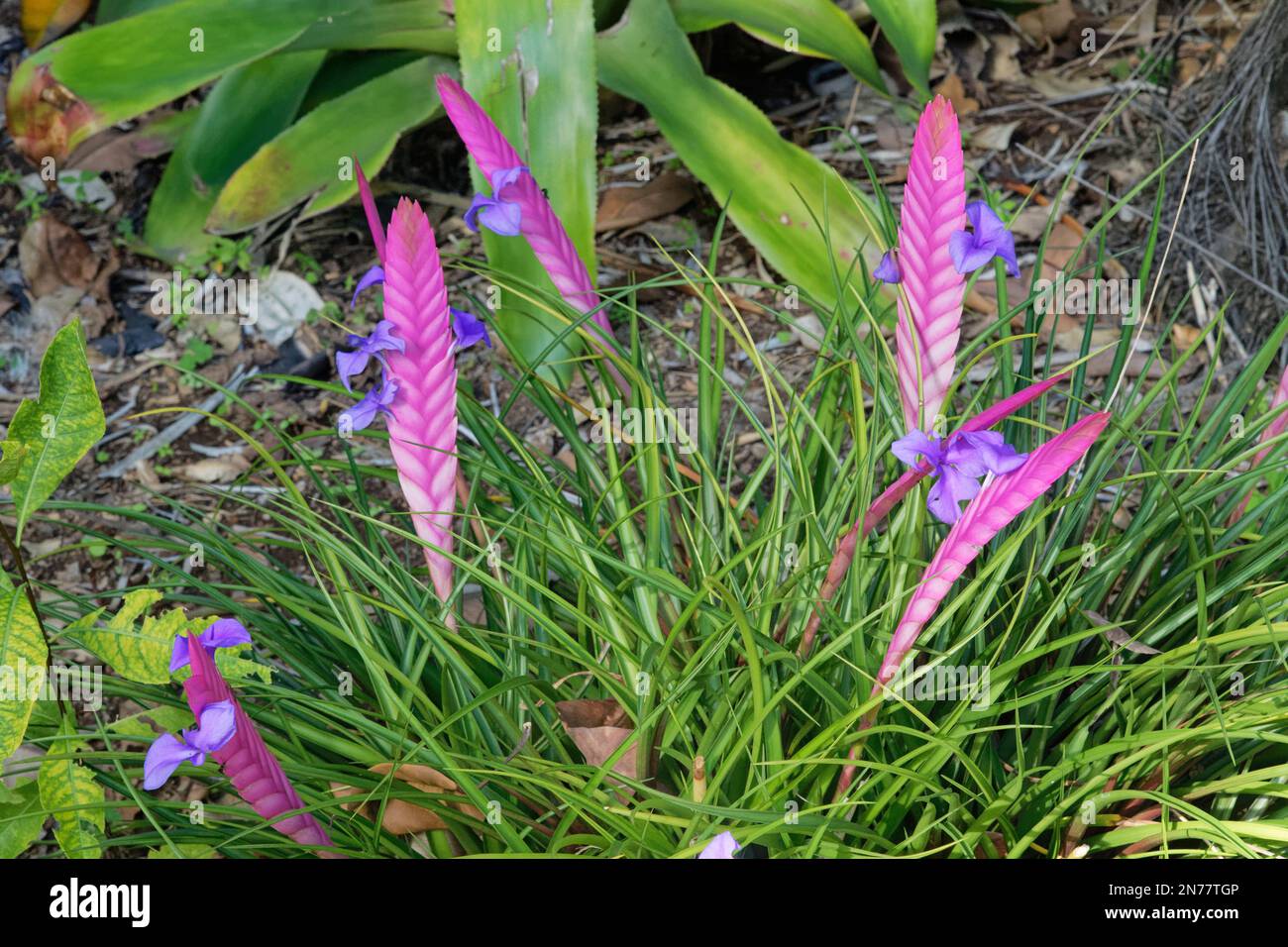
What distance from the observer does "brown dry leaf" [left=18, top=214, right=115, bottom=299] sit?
2.59 metres

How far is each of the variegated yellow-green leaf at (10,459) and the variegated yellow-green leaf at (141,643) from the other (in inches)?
6.3

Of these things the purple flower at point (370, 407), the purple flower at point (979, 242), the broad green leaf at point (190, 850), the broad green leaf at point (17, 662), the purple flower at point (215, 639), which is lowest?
the broad green leaf at point (190, 850)

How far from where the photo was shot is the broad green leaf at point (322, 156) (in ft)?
7.44

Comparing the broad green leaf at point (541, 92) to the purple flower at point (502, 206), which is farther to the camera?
the broad green leaf at point (541, 92)

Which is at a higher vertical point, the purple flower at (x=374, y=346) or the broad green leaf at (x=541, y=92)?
the broad green leaf at (x=541, y=92)

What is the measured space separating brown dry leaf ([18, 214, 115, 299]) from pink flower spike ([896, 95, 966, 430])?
2177mm

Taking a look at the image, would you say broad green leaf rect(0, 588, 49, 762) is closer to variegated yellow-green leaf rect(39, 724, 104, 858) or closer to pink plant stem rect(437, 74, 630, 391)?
variegated yellow-green leaf rect(39, 724, 104, 858)

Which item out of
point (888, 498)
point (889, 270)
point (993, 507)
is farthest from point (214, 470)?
point (993, 507)

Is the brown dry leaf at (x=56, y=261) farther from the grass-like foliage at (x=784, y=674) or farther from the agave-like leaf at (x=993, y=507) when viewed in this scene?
the agave-like leaf at (x=993, y=507)

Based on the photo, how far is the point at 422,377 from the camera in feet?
3.44

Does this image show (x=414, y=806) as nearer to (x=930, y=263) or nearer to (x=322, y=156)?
(x=930, y=263)

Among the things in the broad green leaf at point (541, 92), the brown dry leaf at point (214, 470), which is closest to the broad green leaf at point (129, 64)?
the broad green leaf at point (541, 92)
